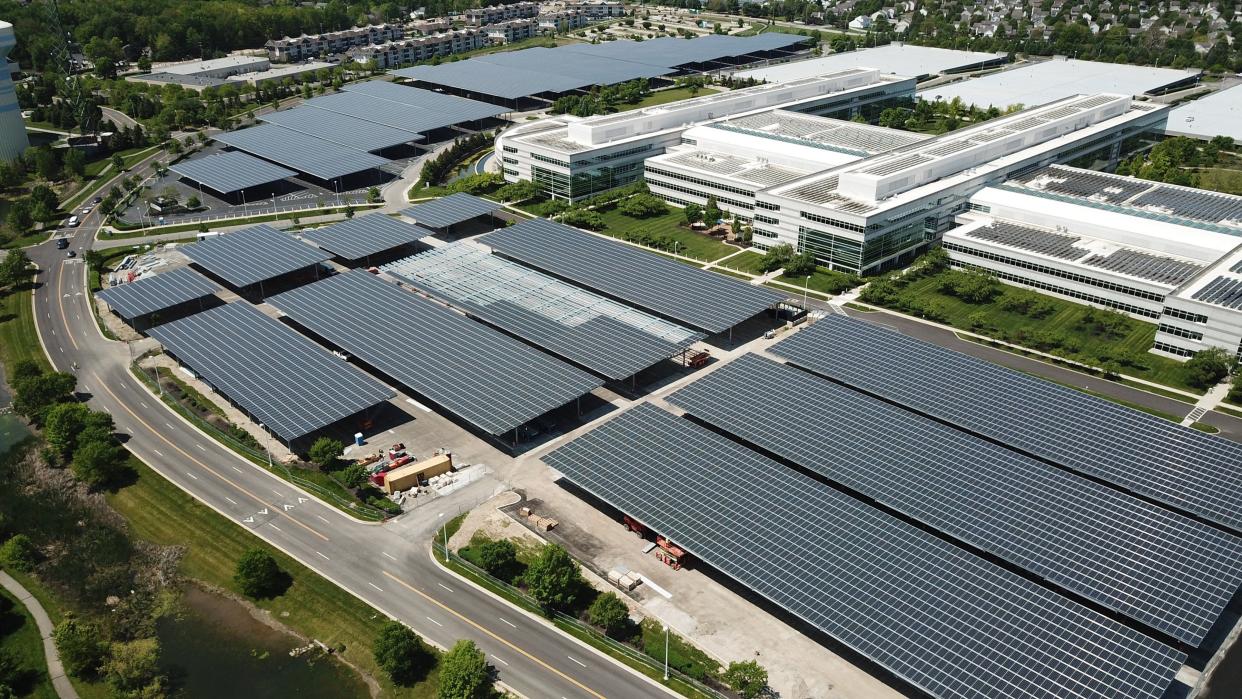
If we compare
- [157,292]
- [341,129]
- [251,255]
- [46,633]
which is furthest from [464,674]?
[341,129]

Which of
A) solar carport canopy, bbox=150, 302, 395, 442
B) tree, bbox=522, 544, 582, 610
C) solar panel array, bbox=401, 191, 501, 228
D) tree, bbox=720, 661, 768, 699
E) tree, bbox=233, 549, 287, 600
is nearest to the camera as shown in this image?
tree, bbox=720, 661, 768, 699

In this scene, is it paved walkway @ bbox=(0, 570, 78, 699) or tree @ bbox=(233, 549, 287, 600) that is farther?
tree @ bbox=(233, 549, 287, 600)

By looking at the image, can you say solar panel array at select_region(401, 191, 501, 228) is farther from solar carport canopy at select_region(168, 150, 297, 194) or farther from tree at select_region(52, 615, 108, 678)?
tree at select_region(52, 615, 108, 678)

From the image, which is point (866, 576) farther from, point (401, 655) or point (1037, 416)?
point (401, 655)

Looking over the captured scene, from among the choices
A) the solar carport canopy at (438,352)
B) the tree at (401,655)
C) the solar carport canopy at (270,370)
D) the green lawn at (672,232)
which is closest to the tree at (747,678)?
the tree at (401,655)

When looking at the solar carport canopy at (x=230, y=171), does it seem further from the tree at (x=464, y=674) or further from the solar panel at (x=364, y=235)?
the tree at (x=464, y=674)

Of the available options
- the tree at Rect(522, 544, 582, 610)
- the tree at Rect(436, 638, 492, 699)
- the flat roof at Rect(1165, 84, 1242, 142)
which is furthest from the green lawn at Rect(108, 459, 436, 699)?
the flat roof at Rect(1165, 84, 1242, 142)
